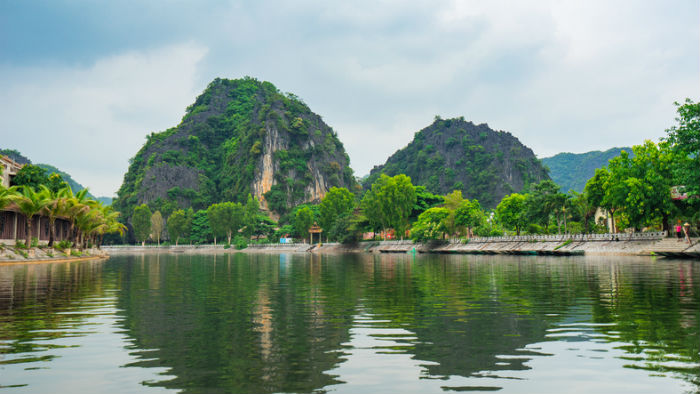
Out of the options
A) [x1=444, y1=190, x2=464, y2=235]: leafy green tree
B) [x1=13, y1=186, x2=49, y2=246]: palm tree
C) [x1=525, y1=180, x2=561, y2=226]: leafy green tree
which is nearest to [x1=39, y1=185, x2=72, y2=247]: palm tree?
[x1=13, y1=186, x2=49, y2=246]: palm tree

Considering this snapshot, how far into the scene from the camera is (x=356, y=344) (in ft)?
28.8

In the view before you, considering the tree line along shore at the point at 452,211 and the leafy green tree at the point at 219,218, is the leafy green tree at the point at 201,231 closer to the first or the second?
the tree line along shore at the point at 452,211

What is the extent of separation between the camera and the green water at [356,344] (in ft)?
21.0

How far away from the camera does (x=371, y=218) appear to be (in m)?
101

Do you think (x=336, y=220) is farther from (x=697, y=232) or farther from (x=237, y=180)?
(x=237, y=180)

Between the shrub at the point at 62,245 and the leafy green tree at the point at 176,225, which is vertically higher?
the leafy green tree at the point at 176,225

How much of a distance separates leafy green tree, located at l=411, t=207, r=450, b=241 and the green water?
7017 cm

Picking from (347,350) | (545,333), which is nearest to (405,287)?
(545,333)

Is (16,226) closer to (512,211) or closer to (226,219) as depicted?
(512,211)

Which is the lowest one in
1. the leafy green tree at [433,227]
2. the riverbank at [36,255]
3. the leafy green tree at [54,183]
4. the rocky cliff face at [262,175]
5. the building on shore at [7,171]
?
the riverbank at [36,255]

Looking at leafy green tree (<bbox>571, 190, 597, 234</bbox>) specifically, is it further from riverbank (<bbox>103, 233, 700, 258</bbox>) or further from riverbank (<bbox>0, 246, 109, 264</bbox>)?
riverbank (<bbox>0, 246, 109, 264</bbox>)

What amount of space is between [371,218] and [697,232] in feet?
192

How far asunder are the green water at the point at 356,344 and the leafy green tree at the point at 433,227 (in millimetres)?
70167

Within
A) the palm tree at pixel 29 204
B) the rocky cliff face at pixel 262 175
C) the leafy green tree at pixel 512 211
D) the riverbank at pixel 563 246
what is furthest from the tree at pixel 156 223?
the palm tree at pixel 29 204
